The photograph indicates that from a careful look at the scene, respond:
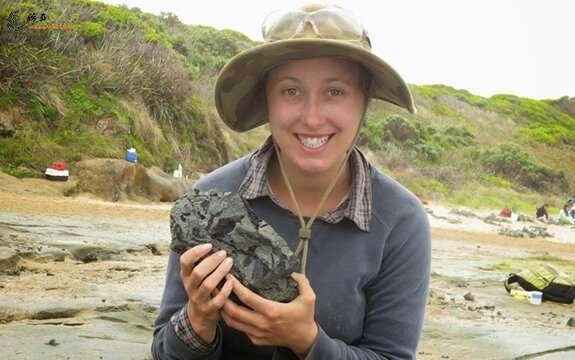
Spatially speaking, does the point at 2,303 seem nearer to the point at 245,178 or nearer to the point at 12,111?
the point at 245,178

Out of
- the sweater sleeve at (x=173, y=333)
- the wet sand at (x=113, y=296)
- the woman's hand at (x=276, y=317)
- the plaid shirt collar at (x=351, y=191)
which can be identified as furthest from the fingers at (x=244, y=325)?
the wet sand at (x=113, y=296)

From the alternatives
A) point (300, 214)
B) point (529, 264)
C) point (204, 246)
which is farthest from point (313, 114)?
point (529, 264)

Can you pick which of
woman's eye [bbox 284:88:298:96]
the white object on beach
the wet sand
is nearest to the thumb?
woman's eye [bbox 284:88:298:96]

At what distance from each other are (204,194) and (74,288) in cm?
328

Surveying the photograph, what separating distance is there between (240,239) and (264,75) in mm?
722

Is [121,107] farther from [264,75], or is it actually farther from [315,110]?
[315,110]

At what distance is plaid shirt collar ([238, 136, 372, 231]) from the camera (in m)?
2.43

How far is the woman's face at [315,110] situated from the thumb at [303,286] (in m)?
0.42

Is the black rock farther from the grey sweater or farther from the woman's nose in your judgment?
the woman's nose

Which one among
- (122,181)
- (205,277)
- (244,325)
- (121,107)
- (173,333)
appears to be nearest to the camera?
(205,277)

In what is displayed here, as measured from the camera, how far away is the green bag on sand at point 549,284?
7.32 m

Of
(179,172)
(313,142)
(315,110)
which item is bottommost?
(179,172)

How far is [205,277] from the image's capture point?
6.52 feet

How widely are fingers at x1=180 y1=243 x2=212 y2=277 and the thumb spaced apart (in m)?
0.30
